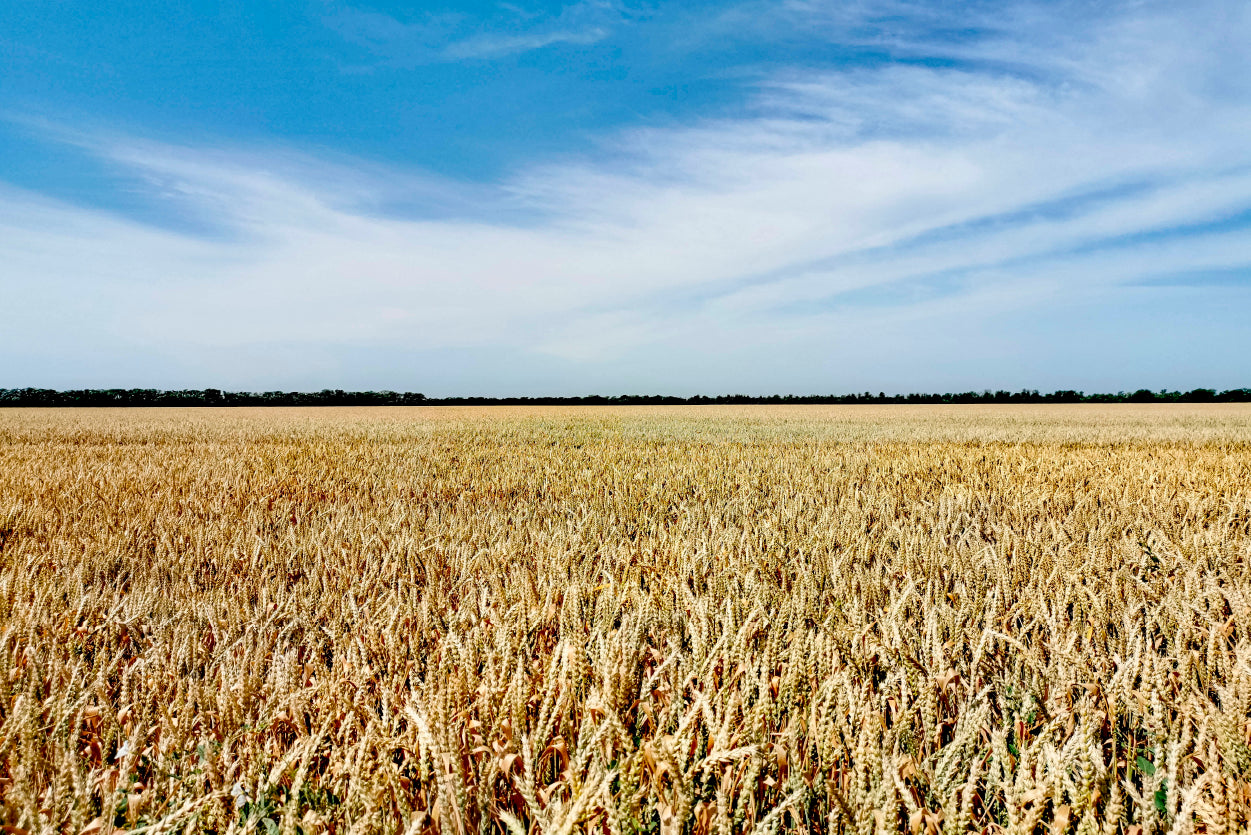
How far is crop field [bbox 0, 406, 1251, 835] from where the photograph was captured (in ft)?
3.34

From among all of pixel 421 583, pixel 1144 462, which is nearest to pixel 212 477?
pixel 421 583

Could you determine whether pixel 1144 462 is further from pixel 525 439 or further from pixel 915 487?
pixel 525 439

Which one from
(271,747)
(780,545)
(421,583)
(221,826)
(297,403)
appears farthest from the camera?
(297,403)

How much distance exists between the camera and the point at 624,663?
1313mm

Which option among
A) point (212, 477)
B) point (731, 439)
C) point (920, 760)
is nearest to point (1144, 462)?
point (731, 439)

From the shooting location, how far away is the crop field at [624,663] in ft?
3.34

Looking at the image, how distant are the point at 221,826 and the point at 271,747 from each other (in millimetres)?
337

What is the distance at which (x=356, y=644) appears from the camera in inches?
70.4

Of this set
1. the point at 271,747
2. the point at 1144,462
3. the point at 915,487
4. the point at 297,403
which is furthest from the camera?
the point at 297,403

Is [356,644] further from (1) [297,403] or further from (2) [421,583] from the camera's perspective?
(1) [297,403]

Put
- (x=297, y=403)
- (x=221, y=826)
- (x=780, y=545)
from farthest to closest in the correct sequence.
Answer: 1. (x=297, y=403)
2. (x=780, y=545)
3. (x=221, y=826)

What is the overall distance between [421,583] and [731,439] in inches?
329

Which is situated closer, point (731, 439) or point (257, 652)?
point (257, 652)

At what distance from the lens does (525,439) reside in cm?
1034
